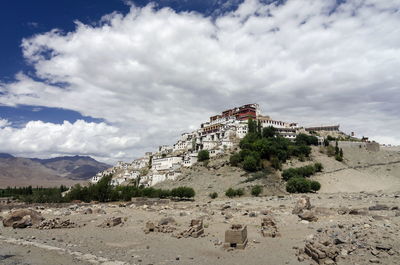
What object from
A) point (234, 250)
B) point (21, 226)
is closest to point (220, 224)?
point (234, 250)

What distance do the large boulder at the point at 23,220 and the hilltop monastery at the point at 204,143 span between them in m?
59.7

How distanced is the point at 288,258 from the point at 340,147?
9585cm

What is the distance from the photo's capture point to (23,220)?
2833cm

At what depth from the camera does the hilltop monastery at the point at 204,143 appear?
96438 millimetres

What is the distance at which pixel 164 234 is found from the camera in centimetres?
2323

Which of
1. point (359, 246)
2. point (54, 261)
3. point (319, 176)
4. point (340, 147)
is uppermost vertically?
point (340, 147)

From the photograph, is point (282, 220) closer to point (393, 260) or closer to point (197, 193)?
point (393, 260)

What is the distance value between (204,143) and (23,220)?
260ft

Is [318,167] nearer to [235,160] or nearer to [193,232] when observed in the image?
[235,160]

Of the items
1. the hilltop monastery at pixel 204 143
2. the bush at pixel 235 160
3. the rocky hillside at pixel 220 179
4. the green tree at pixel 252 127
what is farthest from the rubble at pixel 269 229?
the green tree at pixel 252 127

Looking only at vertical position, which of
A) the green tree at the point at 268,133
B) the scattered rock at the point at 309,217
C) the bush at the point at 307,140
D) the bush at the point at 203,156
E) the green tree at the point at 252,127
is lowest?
the scattered rock at the point at 309,217

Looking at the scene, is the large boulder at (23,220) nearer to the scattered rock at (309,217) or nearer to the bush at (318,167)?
the scattered rock at (309,217)

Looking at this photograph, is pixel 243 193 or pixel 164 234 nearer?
pixel 164 234

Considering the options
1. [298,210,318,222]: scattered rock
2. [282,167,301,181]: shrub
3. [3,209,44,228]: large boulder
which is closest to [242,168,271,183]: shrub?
[282,167,301,181]: shrub
